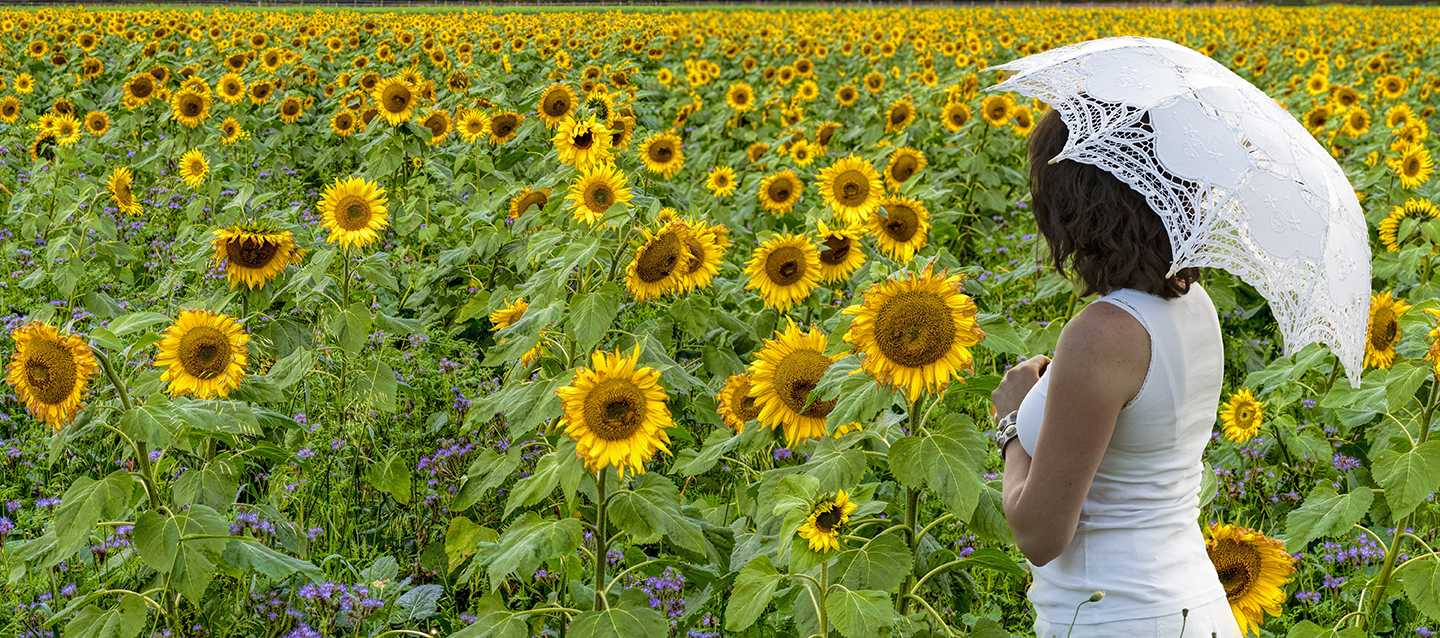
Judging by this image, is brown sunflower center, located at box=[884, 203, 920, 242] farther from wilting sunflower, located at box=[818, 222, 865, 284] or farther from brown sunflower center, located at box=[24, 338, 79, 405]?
brown sunflower center, located at box=[24, 338, 79, 405]

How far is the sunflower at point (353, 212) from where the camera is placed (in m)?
3.49

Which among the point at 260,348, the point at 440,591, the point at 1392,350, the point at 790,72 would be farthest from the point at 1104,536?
the point at 790,72

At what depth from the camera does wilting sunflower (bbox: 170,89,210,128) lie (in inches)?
253

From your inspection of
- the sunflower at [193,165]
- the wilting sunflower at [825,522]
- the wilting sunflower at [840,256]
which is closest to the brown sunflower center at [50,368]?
the wilting sunflower at [825,522]

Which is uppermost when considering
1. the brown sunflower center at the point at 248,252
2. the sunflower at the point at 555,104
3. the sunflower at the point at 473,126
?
the brown sunflower center at the point at 248,252

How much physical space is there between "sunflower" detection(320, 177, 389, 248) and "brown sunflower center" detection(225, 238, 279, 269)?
1.98 feet

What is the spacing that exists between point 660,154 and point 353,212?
5.22 feet

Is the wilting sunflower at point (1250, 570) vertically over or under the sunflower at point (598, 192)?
under

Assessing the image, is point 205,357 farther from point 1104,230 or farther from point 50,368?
point 1104,230

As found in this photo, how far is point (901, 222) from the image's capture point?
12.5ft

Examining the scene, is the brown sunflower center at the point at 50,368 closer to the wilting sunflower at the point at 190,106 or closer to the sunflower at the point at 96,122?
the wilting sunflower at the point at 190,106

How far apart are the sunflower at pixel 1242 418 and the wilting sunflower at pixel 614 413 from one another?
2255 millimetres

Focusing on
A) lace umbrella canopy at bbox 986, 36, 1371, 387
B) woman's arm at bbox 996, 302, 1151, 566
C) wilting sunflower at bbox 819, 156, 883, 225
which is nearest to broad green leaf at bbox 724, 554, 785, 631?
woman's arm at bbox 996, 302, 1151, 566

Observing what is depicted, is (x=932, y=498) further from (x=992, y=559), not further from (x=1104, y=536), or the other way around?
(x=1104, y=536)
